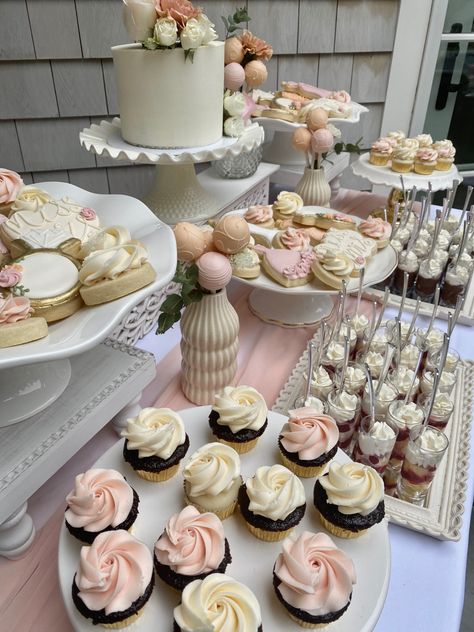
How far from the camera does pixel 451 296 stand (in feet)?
4.14

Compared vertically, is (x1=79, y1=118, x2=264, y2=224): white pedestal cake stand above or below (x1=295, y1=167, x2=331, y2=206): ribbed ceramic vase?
above

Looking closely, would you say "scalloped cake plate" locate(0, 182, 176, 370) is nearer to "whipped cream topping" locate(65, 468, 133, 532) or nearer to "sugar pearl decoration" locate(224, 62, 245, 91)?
"whipped cream topping" locate(65, 468, 133, 532)

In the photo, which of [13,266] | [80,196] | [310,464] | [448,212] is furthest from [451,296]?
[13,266]

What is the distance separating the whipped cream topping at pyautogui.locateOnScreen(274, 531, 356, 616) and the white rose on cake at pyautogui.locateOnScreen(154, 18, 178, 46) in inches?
33.8

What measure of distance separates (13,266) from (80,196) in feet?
0.91

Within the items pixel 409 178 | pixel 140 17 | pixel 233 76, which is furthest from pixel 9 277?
pixel 409 178

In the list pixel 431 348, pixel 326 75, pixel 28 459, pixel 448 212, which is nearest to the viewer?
pixel 28 459

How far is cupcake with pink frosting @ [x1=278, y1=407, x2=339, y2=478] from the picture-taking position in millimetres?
680

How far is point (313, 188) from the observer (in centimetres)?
148

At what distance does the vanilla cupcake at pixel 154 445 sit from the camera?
659mm

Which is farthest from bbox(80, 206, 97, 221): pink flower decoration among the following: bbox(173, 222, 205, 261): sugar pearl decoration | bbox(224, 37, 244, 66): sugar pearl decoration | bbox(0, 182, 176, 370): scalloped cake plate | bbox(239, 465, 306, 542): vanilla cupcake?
bbox(224, 37, 244, 66): sugar pearl decoration


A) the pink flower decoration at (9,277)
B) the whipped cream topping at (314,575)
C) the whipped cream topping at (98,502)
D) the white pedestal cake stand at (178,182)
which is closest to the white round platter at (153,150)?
the white pedestal cake stand at (178,182)

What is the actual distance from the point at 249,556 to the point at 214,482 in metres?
0.09

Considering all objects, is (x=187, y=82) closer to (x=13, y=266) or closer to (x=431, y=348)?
(x=13, y=266)
